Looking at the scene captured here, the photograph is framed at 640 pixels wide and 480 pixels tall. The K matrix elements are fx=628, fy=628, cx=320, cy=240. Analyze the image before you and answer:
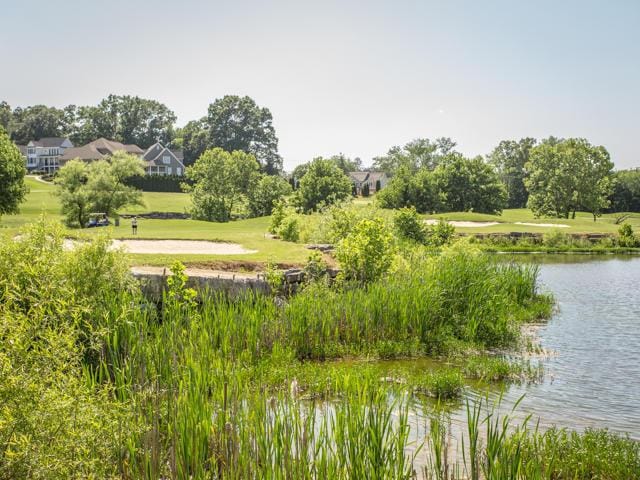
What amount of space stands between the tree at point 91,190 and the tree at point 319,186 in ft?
47.6

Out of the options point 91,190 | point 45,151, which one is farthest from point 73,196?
point 45,151

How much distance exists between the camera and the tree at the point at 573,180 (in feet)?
191

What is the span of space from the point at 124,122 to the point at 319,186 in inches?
3142

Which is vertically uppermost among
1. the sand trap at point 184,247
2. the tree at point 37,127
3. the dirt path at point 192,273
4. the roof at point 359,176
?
the tree at point 37,127

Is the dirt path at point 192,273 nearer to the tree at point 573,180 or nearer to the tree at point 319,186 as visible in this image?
the tree at point 319,186

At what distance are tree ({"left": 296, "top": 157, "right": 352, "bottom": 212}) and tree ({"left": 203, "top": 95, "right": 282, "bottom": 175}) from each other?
53699 mm

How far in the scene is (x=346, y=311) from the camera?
11195 mm

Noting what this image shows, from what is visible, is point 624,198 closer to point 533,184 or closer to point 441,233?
point 533,184

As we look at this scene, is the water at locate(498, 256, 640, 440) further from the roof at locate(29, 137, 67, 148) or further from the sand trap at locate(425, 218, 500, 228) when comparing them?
the roof at locate(29, 137, 67, 148)

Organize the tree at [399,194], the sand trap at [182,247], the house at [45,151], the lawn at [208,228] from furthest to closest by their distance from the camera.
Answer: the house at [45,151] < the tree at [399,194] < the sand trap at [182,247] < the lawn at [208,228]

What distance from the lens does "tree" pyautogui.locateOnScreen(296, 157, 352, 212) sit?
169 feet

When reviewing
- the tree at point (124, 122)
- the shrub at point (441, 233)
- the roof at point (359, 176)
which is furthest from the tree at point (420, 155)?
the shrub at point (441, 233)

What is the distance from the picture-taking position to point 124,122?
120m

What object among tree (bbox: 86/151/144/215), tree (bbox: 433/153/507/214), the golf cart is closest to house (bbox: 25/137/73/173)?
tree (bbox: 86/151/144/215)
